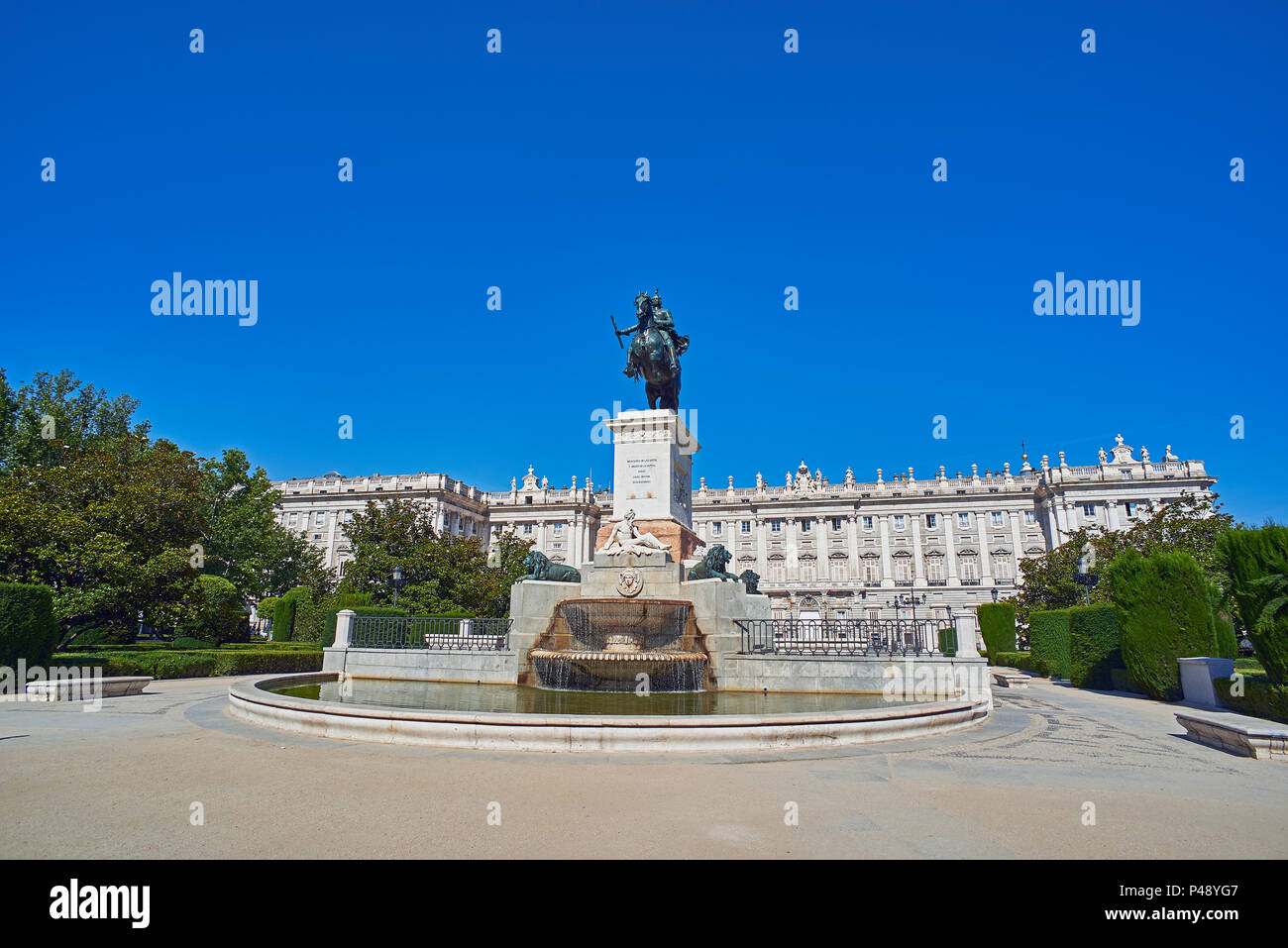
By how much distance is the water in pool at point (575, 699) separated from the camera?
464 inches

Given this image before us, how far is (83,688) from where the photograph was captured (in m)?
15.5

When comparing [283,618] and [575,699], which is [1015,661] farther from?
[283,618]

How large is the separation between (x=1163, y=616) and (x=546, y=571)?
1547 centimetres

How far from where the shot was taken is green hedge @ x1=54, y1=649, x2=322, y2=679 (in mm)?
20327

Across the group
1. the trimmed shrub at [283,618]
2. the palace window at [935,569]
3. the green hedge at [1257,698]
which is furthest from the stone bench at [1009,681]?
the palace window at [935,569]

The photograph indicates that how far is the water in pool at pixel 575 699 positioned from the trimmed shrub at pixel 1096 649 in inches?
480

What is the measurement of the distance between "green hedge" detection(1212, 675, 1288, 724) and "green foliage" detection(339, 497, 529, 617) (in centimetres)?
3024

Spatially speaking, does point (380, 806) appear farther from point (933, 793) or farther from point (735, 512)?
point (735, 512)

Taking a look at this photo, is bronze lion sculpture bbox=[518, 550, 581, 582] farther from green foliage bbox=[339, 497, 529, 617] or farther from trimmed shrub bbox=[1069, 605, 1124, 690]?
green foliage bbox=[339, 497, 529, 617]

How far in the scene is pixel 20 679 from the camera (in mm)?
16484

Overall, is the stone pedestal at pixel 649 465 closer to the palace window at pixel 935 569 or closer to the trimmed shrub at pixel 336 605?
the trimmed shrub at pixel 336 605
